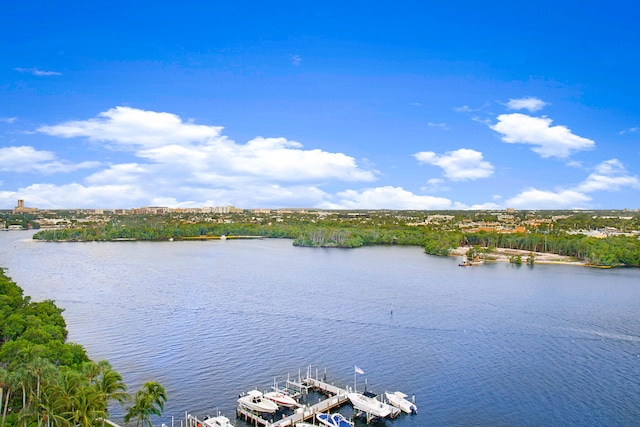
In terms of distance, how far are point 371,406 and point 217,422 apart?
709 centimetres

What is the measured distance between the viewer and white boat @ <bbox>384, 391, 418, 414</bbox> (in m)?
26.0

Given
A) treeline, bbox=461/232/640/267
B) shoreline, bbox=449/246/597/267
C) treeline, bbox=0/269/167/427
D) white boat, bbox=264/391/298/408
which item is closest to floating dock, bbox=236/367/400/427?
white boat, bbox=264/391/298/408

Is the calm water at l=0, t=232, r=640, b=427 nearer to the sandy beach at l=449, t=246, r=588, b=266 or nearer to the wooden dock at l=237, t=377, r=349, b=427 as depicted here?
the wooden dock at l=237, t=377, r=349, b=427

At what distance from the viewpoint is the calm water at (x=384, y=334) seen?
28.2m

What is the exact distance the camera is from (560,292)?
190 feet

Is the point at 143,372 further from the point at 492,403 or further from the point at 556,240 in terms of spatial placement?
the point at 556,240

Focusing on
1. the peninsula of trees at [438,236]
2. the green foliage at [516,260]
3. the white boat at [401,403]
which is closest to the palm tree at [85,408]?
the white boat at [401,403]

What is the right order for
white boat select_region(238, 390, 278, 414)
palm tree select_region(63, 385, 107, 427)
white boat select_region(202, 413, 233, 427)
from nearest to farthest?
1. palm tree select_region(63, 385, 107, 427)
2. white boat select_region(202, 413, 233, 427)
3. white boat select_region(238, 390, 278, 414)

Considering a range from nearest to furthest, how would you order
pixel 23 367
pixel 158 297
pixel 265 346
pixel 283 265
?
pixel 23 367 < pixel 265 346 < pixel 158 297 < pixel 283 265

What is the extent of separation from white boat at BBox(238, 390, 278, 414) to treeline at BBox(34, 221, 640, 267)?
242ft

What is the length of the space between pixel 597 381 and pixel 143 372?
25.4 m

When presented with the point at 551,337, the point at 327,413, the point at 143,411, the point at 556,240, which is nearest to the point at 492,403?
the point at 327,413

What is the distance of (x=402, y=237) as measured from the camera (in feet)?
421

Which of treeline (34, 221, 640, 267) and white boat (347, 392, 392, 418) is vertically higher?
treeline (34, 221, 640, 267)
